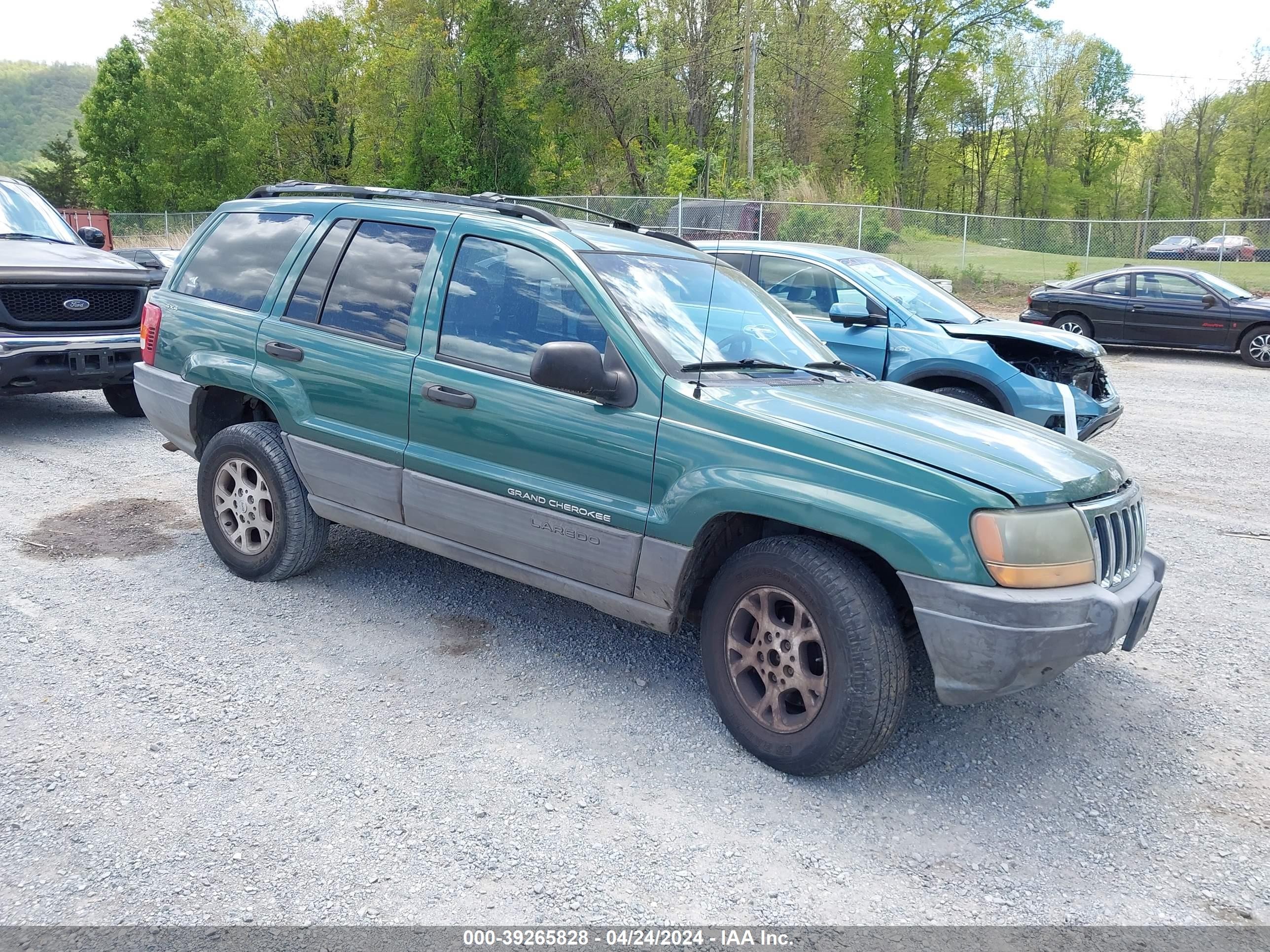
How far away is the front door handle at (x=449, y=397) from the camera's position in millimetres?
4117

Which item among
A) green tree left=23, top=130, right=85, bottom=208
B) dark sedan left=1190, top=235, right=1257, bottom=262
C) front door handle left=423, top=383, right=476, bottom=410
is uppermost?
green tree left=23, top=130, right=85, bottom=208

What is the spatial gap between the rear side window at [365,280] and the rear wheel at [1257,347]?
1514cm

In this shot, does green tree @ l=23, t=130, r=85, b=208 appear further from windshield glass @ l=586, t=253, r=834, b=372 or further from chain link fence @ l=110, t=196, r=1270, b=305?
windshield glass @ l=586, t=253, r=834, b=372

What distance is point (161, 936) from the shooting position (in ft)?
8.48

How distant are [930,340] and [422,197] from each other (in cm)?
464

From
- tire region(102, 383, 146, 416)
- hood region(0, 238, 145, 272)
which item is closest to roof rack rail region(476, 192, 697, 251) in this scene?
hood region(0, 238, 145, 272)

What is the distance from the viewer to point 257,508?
5.01m

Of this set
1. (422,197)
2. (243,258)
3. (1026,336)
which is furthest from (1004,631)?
(1026,336)

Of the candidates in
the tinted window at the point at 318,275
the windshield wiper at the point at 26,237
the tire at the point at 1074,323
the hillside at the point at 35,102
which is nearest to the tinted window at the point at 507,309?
the tinted window at the point at 318,275

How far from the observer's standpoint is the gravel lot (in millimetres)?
2820

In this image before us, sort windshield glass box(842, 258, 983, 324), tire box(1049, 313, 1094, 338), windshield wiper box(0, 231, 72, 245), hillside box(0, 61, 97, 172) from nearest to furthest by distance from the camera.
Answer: windshield glass box(842, 258, 983, 324), windshield wiper box(0, 231, 72, 245), tire box(1049, 313, 1094, 338), hillside box(0, 61, 97, 172)

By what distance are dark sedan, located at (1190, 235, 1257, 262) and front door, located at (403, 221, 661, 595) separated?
25359 mm

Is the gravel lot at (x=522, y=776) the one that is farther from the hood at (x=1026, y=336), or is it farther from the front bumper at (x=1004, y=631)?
the hood at (x=1026, y=336)

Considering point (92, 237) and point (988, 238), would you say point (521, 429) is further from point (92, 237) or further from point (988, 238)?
point (988, 238)
